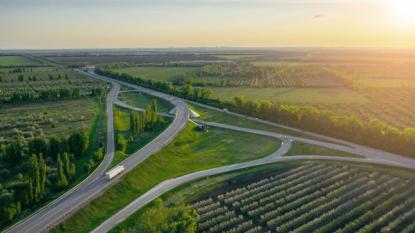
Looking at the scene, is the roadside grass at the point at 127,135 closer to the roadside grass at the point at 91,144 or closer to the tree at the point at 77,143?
the roadside grass at the point at 91,144

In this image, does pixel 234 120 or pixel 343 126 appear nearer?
pixel 343 126

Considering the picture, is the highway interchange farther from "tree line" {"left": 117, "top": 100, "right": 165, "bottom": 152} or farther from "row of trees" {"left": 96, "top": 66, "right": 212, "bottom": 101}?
"row of trees" {"left": 96, "top": 66, "right": 212, "bottom": 101}

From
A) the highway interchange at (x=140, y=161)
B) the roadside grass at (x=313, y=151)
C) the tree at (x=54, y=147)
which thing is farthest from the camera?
the roadside grass at (x=313, y=151)

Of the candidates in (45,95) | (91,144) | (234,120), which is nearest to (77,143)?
(91,144)

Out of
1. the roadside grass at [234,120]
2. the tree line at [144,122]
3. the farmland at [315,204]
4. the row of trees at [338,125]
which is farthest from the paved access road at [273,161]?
the tree line at [144,122]

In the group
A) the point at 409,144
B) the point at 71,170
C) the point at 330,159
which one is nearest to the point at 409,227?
the point at 330,159

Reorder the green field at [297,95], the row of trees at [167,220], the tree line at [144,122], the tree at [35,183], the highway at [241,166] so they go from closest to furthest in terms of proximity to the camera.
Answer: the row of trees at [167,220] < the highway at [241,166] < the tree at [35,183] < the tree line at [144,122] < the green field at [297,95]

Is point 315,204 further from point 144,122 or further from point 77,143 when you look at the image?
point 144,122

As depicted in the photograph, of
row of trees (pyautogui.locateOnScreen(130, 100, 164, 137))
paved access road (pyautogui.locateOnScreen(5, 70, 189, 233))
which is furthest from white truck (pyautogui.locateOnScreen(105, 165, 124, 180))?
row of trees (pyautogui.locateOnScreen(130, 100, 164, 137))
